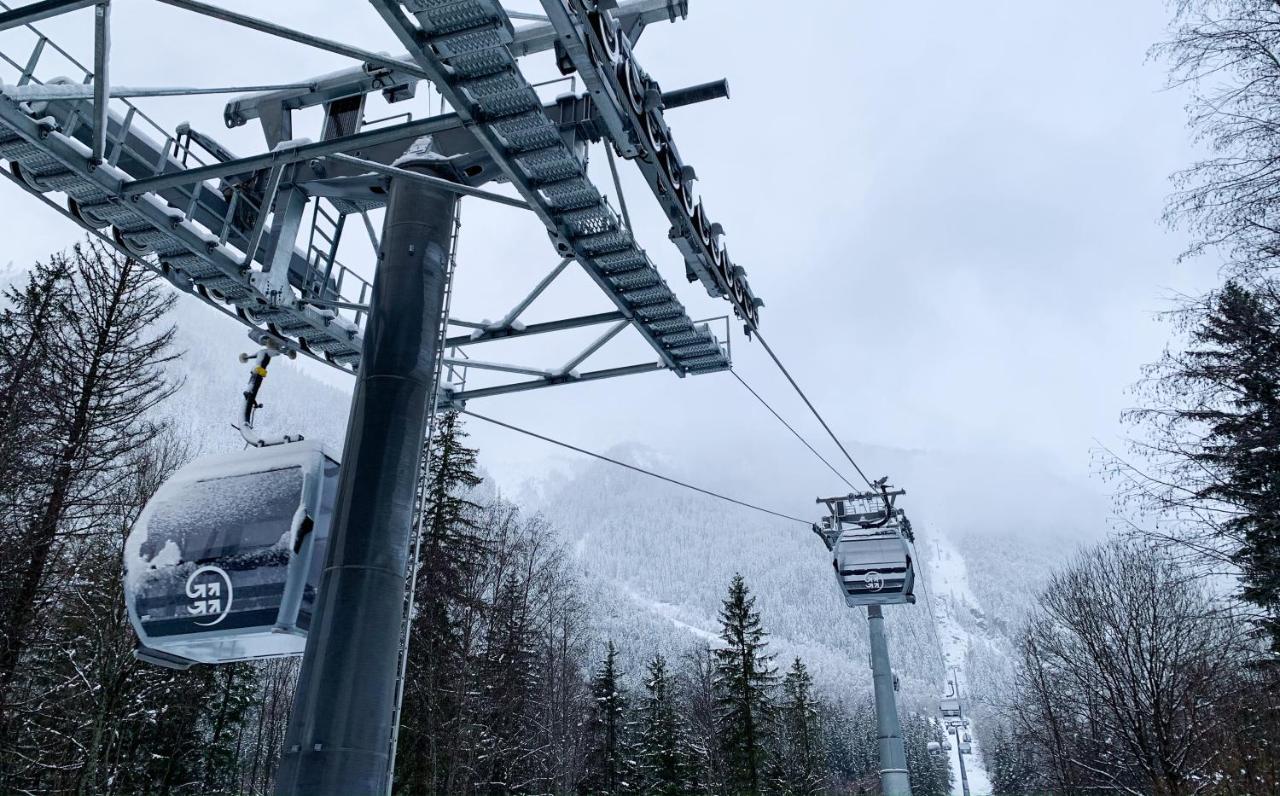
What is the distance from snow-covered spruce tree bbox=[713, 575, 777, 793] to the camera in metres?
48.2

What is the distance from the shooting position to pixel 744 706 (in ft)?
161

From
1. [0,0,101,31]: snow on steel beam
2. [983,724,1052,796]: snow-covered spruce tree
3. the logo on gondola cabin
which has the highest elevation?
[0,0,101,31]: snow on steel beam

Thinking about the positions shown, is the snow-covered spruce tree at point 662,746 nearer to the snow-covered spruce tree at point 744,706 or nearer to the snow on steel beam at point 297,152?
Answer: the snow-covered spruce tree at point 744,706

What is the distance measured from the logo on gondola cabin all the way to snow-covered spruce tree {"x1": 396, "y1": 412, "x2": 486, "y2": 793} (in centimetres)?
2110

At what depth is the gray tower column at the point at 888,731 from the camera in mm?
21266

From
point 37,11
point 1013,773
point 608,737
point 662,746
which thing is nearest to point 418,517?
point 37,11

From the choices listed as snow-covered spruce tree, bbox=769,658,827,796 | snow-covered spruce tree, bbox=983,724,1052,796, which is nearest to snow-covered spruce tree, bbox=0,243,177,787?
snow-covered spruce tree, bbox=769,658,827,796

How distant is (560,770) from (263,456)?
33.3 m

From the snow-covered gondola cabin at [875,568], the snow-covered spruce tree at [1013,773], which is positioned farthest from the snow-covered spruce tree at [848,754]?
the snow-covered gondola cabin at [875,568]

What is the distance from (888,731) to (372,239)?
17574 mm

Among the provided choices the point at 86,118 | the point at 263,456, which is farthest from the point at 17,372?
the point at 263,456

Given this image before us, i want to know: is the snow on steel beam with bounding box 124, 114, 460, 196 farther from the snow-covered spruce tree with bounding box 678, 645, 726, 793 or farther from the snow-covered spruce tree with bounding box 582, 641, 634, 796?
the snow-covered spruce tree with bounding box 582, 641, 634, 796

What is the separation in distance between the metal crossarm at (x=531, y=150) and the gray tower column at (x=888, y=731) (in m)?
14.1

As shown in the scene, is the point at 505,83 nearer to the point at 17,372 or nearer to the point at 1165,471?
the point at 1165,471
